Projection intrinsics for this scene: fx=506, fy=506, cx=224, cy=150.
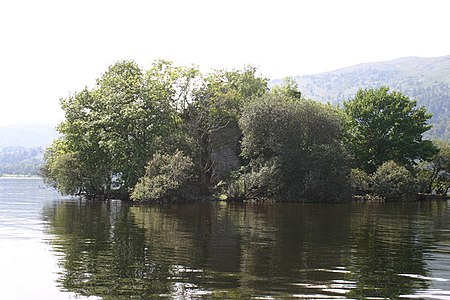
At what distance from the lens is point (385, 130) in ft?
247

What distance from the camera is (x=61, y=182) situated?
2517 inches

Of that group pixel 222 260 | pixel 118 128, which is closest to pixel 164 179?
pixel 118 128

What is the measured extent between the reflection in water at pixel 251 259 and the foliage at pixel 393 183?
1247 inches

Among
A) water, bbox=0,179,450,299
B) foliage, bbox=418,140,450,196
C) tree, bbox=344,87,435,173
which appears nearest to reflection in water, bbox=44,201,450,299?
water, bbox=0,179,450,299

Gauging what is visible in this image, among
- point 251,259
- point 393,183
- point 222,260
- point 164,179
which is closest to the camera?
point 222,260

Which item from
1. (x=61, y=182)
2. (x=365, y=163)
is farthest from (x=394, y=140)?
(x=61, y=182)

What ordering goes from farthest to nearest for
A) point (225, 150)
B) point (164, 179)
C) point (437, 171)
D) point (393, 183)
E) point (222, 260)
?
1. point (437, 171)
2. point (225, 150)
3. point (393, 183)
4. point (164, 179)
5. point (222, 260)

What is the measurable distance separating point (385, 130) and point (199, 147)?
93.8 ft

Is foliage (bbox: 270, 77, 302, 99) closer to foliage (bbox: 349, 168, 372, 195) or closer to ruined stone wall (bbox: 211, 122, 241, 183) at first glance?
ruined stone wall (bbox: 211, 122, 241, 183)

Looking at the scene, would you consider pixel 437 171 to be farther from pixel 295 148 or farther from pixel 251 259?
pixel 251 259

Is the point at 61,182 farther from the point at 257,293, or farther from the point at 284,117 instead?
the point at 257,293

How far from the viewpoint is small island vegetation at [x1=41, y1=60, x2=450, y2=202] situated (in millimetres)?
60594

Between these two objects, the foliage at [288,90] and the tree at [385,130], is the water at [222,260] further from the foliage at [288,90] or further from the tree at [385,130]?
the foliage at [288,90]

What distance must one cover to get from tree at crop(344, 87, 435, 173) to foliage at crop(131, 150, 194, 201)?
28955mm
